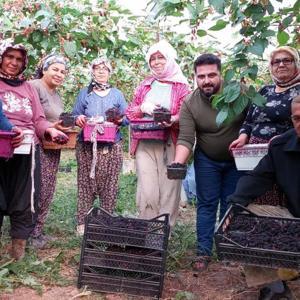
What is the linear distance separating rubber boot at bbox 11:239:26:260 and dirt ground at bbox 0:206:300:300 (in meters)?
0.29

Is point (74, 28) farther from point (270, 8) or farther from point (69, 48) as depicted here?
point (270, 8)

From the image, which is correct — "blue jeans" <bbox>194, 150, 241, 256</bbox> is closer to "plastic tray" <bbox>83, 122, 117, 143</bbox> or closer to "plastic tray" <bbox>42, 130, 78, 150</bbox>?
"plastic tray" <bbox>83, 122, 117, 143</bbox>

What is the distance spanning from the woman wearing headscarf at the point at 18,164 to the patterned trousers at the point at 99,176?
618 millimetres

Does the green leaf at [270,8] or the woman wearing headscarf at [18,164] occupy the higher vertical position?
the green leaf at [270,8]

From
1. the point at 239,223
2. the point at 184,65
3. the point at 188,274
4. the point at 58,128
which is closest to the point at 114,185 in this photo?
the point at 58,128

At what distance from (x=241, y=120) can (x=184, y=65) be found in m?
3.40

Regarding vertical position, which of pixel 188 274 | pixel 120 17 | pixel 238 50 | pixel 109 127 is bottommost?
pixel 188 274

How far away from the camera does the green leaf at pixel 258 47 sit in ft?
7.30

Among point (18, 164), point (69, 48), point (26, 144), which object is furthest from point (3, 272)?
point (69, 48)

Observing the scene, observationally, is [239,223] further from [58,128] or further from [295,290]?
[58,128]

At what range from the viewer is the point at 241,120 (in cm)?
307

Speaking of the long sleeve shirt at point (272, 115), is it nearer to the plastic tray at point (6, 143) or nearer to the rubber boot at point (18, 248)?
the plastic tray at point (6, 143)

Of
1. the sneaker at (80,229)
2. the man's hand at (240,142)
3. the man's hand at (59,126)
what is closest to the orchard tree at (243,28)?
the man's hand at (240,142)

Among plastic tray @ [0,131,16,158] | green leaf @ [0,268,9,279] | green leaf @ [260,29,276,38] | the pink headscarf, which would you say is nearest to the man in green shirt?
the pink headscarf
